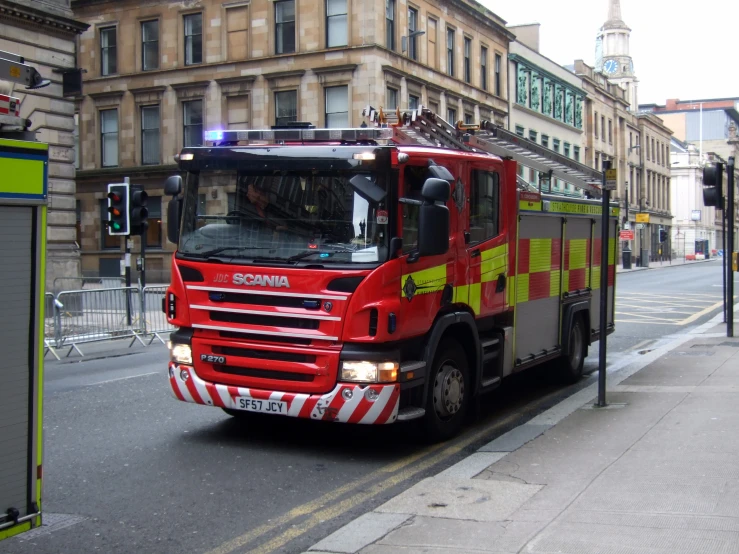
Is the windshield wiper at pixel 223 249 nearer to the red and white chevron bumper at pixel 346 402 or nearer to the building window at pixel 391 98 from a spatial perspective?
the red and white chevron bumper at pixel 346 402

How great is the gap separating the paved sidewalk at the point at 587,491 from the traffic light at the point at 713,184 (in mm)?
6334

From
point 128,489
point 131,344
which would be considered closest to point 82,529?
point 128,489

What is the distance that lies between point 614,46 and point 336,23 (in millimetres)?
88168

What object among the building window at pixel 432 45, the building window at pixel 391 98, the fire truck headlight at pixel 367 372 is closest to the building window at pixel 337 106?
the building window at pixel 391 98

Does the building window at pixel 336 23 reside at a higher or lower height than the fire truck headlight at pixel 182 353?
higher

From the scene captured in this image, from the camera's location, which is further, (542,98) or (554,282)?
(542,98)

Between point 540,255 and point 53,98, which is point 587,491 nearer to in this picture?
point 540,255

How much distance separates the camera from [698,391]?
1005 centimetres

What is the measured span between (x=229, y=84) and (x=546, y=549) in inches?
1415

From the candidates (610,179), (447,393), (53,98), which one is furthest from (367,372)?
(53,98)

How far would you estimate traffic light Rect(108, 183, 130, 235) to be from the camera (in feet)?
60.8

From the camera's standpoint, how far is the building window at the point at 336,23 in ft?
120

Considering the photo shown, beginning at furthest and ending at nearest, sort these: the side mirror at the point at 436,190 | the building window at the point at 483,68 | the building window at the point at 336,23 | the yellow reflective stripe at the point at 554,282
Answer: the building window at the point at 483,68 < the building window at the point at 336,23 < the yellow reflective stripe at the point at 554,282 < the side mirror at the point at 436,190

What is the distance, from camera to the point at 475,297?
8312 millimetres
